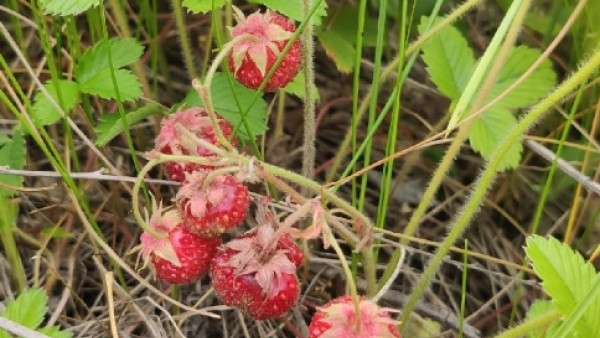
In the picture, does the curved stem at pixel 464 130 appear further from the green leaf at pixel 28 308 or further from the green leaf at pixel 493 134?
the green leaf at pixel 28 308

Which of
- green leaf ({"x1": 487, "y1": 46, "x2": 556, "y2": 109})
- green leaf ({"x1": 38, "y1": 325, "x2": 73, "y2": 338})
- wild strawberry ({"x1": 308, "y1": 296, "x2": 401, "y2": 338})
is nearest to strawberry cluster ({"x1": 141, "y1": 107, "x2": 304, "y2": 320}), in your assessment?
wild strawberry ({"x1": 308, "y1": 296, "x2": 401, "y2": 338})

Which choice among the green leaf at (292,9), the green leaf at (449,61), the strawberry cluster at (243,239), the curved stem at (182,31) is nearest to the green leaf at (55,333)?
the strawberry cluster at (243,239)

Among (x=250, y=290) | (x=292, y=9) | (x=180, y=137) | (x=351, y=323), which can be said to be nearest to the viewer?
(x=351, y=323)

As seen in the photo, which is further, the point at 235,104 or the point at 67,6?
the point at 235,104

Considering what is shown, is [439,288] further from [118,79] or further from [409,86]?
[118,79]

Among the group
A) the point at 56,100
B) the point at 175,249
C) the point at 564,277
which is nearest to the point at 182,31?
the point at 56,100

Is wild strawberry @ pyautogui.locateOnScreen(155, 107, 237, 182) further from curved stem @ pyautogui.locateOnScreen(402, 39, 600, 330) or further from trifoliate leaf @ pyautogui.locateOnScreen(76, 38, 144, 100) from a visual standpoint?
curved stem @ pyautogui.locateOnScreen(402, 39, 600, 330)

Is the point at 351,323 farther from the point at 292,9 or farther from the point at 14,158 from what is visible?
the point at 14,158
